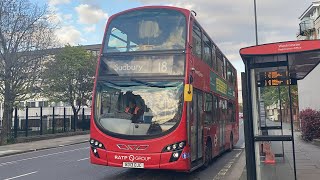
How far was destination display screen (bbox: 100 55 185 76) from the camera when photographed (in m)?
9.62

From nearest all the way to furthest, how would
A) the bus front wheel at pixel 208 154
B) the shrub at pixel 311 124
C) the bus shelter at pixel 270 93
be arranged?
1. the bus shelter at pixel 270 93
2. the bus front wheel at pixel 208 154
3. the shrub at pixel 311 124

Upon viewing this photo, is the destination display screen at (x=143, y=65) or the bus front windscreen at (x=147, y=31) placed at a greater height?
the bus front windscreen at (x=147, y=31)

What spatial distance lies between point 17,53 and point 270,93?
19.8 m

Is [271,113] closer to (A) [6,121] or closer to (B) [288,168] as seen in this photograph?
(B) [288,168]

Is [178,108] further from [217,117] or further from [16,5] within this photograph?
[16,5]

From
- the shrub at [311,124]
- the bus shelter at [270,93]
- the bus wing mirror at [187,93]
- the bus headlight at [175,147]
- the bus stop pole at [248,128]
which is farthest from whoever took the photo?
the shrub at [311,124]

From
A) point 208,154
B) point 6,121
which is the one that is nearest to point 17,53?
point 6,121

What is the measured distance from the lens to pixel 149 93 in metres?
9.57

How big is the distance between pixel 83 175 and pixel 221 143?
5.76 m

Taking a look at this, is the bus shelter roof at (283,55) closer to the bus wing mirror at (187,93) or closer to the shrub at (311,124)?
the bus wing mirror at (187,93)

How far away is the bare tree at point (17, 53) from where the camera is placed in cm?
2580

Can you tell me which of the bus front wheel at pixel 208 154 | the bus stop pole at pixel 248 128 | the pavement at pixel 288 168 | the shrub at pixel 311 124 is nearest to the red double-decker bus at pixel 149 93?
the bus front wheel at pixel 208 154

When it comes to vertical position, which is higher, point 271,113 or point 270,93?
point 270,93

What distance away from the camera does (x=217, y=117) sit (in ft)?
45.1
